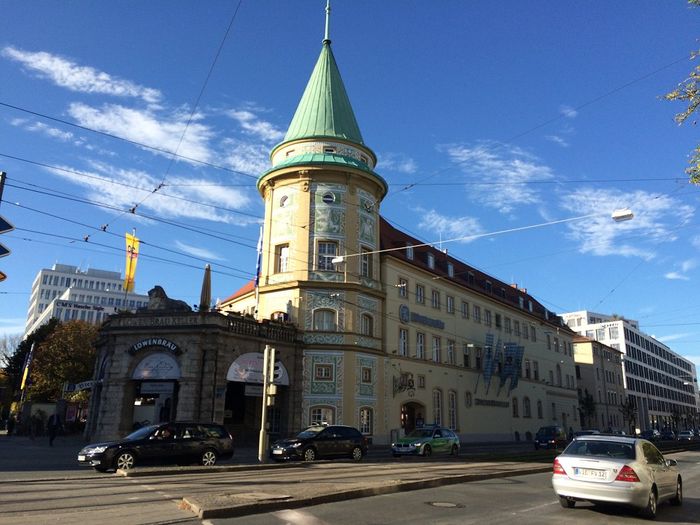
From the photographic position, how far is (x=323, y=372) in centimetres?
3388

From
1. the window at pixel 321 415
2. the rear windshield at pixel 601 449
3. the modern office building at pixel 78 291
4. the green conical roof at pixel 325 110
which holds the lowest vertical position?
the rear windshield at pixel 601 449

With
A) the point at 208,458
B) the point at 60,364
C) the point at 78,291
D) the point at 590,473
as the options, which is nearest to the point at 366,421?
the point at 208,458

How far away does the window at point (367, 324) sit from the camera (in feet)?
119

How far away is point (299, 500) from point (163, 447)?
29.4ft

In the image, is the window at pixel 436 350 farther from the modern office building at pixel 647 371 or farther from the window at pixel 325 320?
the modern office building at pixel 647 371

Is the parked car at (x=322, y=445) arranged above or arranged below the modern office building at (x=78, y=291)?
below

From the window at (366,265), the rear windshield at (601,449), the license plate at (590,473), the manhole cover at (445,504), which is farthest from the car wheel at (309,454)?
the window at (366,265)

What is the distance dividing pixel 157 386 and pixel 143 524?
873 inches

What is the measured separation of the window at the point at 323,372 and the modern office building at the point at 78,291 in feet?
335

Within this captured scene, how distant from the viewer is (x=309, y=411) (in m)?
33.0

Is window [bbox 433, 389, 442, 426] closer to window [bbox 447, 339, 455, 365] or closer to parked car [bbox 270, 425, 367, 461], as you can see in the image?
window [bbox 447, 339, 455, 365]

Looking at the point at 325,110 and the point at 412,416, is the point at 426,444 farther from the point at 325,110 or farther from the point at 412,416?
the point at 325,110

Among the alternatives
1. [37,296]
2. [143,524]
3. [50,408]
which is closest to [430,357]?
[50,408]

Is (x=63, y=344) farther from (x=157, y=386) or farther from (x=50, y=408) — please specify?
(x=157, y=386)
